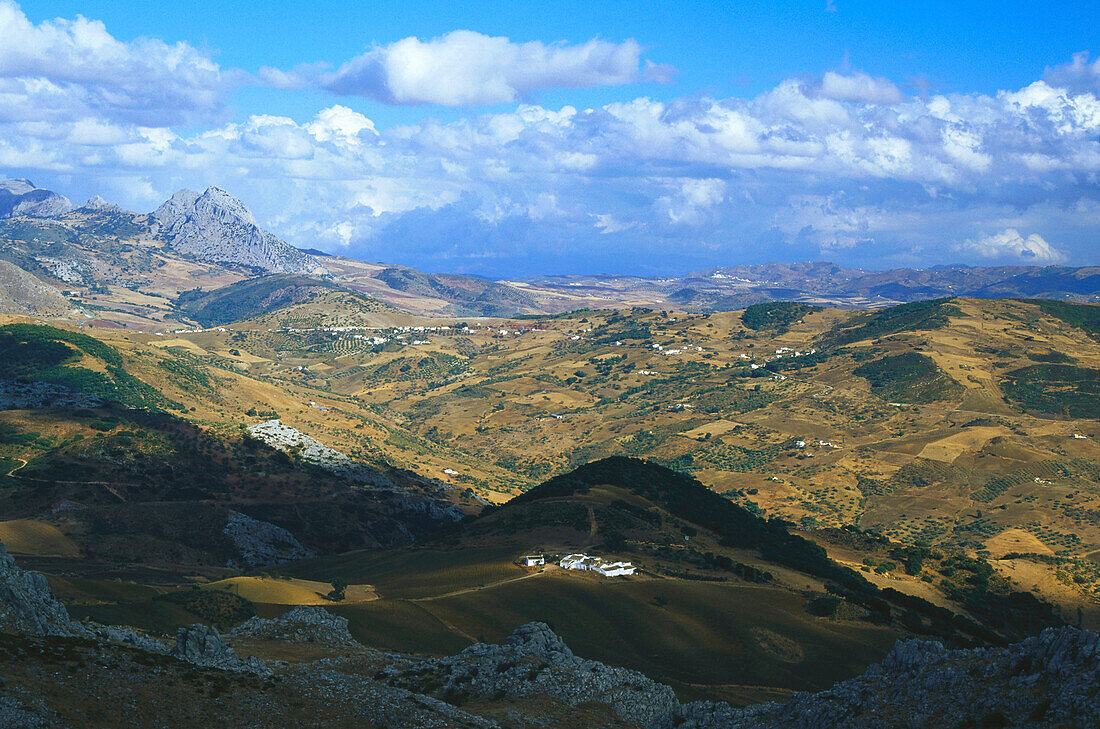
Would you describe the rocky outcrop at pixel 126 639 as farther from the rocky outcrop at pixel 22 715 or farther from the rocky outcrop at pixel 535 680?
the rocky outcrop at pixel 535 680

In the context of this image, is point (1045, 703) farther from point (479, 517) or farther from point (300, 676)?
point (479, 517)

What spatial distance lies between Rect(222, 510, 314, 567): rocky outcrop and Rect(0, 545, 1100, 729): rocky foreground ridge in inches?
3064


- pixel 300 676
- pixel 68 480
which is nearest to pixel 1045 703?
pixel 300 676

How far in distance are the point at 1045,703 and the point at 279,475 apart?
148177 mm

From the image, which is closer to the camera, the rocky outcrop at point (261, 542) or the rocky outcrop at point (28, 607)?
the rocky outcrop at point (28, 607)

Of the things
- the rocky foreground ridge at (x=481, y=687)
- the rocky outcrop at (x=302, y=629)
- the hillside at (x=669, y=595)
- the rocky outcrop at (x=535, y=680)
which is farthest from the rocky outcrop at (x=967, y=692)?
the rocky outcrop at (x=302, y=629)

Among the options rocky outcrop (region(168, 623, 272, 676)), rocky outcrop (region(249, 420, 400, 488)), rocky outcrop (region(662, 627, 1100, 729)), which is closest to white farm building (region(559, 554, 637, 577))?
rocky outcrop (region(168, 623, 272, 676))

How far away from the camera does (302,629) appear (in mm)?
59781

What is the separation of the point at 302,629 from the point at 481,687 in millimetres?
18131

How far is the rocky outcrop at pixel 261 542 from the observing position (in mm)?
125681

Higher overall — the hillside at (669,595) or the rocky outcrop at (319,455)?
the rocky outcrop at (319,455)

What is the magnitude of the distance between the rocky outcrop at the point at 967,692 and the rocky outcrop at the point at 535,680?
25.7 feet

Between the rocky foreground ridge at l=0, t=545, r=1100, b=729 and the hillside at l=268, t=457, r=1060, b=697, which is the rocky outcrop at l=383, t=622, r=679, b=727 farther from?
the hillside at l=268, t=457, r=1060, b=697

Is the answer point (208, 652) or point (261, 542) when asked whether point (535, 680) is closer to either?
point (208, 652)
